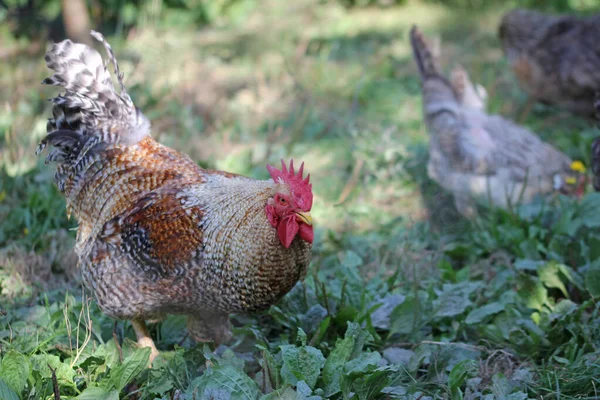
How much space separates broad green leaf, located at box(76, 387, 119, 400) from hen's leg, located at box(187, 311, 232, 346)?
71 cm

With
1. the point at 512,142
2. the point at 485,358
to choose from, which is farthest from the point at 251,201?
the point at 512,142

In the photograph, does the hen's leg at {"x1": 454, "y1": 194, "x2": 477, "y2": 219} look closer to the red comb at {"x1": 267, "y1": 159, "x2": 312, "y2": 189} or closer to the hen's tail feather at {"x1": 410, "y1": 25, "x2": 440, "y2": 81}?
the hen's tail feather at {"x1": 410, "y1": 25, "x2": 440, "y2": 81}

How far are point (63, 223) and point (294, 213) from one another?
282cm

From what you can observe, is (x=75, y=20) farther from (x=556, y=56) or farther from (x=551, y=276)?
(x=551, y=276)

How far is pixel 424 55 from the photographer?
6191 millimetres

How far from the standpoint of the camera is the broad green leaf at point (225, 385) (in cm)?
299

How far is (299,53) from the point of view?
8.38 m

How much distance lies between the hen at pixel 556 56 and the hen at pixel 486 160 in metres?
1.48

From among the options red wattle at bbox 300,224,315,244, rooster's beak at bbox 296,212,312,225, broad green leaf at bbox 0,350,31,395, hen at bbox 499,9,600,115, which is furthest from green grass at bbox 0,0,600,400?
rooster's beak at bbox 296,212,312,225

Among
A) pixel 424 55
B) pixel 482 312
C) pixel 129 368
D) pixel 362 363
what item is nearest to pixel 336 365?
pixel 362 363

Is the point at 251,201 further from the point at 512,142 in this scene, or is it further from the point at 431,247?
the point at 512,142

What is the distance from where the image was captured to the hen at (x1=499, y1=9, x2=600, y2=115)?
663 cm

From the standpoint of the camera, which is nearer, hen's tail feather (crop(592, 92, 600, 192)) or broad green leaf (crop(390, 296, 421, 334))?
broad green leaf (crop(390, 296, 421, 334))

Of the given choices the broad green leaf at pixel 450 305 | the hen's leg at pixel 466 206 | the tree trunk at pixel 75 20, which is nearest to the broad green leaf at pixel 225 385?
the broad green leaf at pixel 450 305
